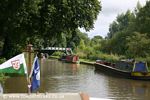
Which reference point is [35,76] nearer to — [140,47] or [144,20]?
[140,47]

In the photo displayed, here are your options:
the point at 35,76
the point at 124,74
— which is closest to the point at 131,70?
the point at 124,74

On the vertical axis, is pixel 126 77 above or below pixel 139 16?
below

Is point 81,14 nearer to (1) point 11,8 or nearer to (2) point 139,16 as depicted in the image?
(1) point 11,8

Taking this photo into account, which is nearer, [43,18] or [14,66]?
[14,66]

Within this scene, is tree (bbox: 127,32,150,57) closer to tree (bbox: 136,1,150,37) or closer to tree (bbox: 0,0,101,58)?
tree (bbox: 136,1,150,37)

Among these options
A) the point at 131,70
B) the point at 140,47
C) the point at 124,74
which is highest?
the point at 140,47

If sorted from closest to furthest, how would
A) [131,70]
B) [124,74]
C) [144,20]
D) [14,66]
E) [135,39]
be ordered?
[14,66] → [131,70] → [124,74] → [135,39] → [144,20]

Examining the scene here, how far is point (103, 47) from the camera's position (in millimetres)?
76750

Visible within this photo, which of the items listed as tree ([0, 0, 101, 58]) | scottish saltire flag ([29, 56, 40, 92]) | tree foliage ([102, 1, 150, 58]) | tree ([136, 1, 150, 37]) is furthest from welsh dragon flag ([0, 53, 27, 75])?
tree ([136, 1, 150, 37])

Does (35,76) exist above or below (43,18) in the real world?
below

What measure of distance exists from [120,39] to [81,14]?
4211 cm

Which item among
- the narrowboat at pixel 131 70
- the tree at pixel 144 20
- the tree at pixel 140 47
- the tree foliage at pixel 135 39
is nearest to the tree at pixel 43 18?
the narrowboat at pixel 131 70

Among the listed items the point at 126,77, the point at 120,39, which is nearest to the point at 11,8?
the point at 126,77

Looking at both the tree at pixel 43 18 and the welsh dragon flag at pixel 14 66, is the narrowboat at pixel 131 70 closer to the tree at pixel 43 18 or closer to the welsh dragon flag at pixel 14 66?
the tree at pixel 43 18
